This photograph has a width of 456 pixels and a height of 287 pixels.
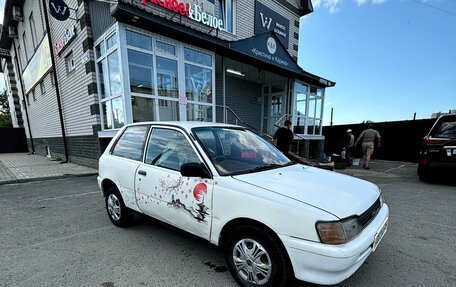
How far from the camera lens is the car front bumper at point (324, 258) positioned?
161cm

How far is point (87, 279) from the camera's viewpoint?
2.18 m

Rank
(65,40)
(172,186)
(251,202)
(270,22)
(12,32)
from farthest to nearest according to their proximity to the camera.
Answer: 1. (12,32)
2. (270,22)
3. (65,40)
4. (172,186)
5. (251,202)

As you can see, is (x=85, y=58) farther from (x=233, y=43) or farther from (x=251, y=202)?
(x=251, y=202)

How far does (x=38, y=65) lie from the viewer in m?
12.0

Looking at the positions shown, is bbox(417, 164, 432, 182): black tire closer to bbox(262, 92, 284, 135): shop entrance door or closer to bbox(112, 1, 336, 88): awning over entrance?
bbox(112, 1, 336, 88): awning over entrance

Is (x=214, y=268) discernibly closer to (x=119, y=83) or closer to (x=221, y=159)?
(x=221, y=159)

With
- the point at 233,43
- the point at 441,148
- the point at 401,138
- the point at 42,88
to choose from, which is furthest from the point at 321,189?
the point at 42,88

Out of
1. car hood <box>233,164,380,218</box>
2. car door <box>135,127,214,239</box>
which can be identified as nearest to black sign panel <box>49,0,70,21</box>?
car door <box>135,127,214,239</box>

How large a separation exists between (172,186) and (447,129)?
7380 mm

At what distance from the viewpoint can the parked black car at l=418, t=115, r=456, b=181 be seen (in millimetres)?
5598

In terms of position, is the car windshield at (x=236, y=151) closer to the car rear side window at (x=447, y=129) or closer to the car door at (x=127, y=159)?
the car door at (x=127, y=159)

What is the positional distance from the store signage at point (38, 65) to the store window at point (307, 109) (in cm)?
1200

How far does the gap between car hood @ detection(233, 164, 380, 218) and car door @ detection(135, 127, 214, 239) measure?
0.48 metres

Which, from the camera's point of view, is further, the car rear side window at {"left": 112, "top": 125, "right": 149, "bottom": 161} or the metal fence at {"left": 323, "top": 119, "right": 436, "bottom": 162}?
the metal fence at {"left": 323, "top": 119, "right": 436, "bottom": 162}
